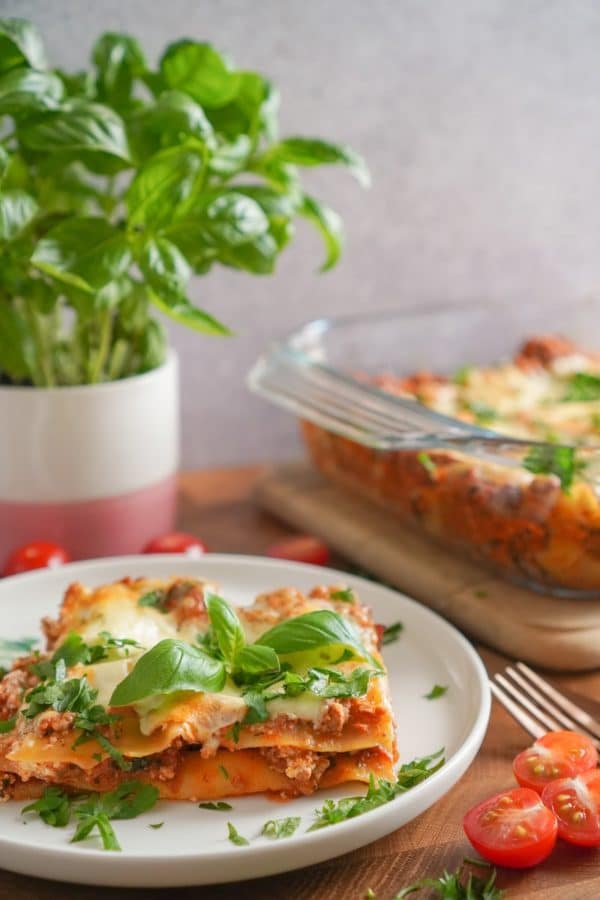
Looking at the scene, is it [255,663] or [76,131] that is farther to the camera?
[76,131]

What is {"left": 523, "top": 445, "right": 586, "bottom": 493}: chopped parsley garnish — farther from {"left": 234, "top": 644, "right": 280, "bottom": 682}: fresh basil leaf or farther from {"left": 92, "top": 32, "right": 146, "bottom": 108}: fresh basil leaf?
{"left": 92, "top": 32, "right": 146, "bottom": 108}: fresh basil leaf

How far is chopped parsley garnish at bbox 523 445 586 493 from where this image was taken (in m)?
1.91

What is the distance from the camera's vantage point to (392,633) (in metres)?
1.87

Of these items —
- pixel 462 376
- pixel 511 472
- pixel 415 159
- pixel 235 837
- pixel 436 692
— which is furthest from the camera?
pixel 415 159

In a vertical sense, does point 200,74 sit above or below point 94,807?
above

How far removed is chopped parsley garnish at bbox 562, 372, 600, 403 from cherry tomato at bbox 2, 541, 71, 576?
1087 mm

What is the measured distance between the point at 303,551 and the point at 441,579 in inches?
12.0

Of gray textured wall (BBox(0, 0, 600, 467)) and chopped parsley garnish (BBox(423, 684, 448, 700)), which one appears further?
gray textured wall (BBox(0, 0, 600, 467))

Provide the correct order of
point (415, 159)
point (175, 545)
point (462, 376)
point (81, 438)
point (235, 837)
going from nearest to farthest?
1. point (235, 837)
2. point (81, 438)
3. point (175, 545)
4. point (462, 376)
5. point (415, 159)

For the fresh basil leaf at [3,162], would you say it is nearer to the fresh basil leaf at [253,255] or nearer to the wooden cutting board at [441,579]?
the fresh basil leaf at [253,255]

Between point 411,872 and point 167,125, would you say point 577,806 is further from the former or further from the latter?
point 167,125

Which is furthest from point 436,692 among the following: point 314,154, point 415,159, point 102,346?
point 415,159

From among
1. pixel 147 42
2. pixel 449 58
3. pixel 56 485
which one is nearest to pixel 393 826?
pixel 56 485

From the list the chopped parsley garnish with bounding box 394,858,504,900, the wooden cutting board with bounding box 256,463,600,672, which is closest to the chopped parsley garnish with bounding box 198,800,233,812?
the chopped parsley garnish with bounding box 394,858,504,900
